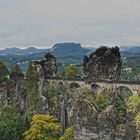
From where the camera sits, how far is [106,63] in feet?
234

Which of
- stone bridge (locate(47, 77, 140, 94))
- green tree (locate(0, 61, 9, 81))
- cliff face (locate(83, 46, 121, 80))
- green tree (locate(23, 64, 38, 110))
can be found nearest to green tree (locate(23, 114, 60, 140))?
stone bridge (locate(47, 77, 140, 94))

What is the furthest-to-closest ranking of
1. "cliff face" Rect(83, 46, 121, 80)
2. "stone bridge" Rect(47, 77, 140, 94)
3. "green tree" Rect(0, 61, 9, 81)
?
"green tree" Rect(0, 61, 9, 81), "cliff face" Rect(83, 46, 121, 80), "stone bridge" Rect(47, 77, 140, 94)

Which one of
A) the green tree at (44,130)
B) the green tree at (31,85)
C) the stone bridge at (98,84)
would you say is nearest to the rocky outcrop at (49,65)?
the stone bridge at (98,84)

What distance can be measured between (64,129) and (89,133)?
50.3ft

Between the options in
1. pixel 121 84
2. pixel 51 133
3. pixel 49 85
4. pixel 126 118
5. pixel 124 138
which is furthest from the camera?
pixel 49 85

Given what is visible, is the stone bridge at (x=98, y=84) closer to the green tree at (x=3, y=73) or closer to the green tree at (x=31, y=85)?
the green tree at (x=31, y=85)

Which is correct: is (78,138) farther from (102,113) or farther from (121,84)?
(121,84)

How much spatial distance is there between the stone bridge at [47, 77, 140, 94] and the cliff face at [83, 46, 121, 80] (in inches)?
40.8

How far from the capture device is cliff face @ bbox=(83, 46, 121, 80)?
71.1 m

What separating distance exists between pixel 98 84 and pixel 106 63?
3.32m

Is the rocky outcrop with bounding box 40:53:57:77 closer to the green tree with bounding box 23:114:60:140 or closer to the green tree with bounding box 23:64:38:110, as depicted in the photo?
the green tree with bounding box 23:64:38:110

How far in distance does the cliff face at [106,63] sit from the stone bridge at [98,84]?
1.04 meters

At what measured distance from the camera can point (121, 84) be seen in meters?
69.9

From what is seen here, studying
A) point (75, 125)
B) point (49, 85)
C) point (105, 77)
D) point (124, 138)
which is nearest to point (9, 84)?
point (49, 85)
